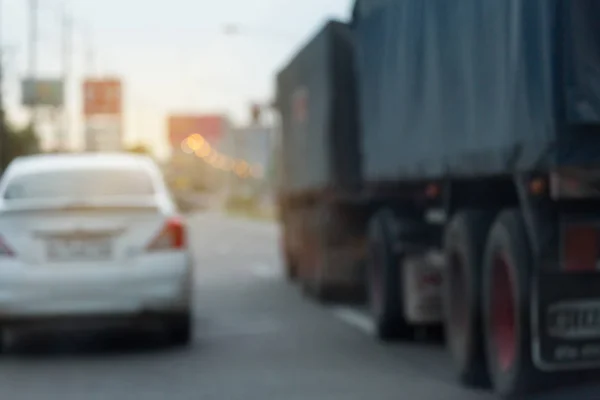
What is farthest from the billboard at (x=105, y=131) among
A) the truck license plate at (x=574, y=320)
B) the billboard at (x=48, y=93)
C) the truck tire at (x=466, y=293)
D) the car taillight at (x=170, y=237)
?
the truck license plate at (x=574, y=320)

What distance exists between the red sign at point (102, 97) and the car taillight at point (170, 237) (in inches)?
4543

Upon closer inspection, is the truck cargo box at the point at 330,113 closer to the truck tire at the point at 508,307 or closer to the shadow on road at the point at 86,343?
the shadow on road at the point at 86,343

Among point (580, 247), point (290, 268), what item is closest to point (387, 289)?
point (580, 247)

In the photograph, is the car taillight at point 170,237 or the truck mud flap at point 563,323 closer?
the truck mud flap at point 563,323

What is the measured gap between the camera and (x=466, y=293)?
10.6 m

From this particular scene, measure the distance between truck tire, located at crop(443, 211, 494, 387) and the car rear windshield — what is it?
11.6 feet

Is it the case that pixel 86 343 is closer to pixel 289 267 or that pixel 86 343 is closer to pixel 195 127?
pixel 289 267

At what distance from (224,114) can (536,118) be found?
16614 centimetres

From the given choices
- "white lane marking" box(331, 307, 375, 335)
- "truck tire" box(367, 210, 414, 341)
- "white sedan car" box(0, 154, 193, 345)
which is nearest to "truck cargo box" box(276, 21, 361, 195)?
"white lane marking" box(331, 307, 375, 335)

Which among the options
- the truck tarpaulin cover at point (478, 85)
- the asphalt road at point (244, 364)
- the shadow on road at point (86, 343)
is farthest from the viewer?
the shadow on road at point (86, 343)

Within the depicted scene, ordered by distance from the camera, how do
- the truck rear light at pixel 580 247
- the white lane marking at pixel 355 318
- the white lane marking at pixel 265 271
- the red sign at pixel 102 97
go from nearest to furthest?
1. the truck rear light at pixel 580 247
2. the white lane marking at pixel 355 318
3. the white lane marking at pixel 265 271
4. the red sign at pixel 102 97

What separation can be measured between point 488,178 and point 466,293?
2.66 feet

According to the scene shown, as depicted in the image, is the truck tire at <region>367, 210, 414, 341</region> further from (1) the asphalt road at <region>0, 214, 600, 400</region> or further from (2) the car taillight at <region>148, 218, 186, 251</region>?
(2) the car taillight at <region>148, 218, 186, 251</region>

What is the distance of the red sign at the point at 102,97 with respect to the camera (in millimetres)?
127938
